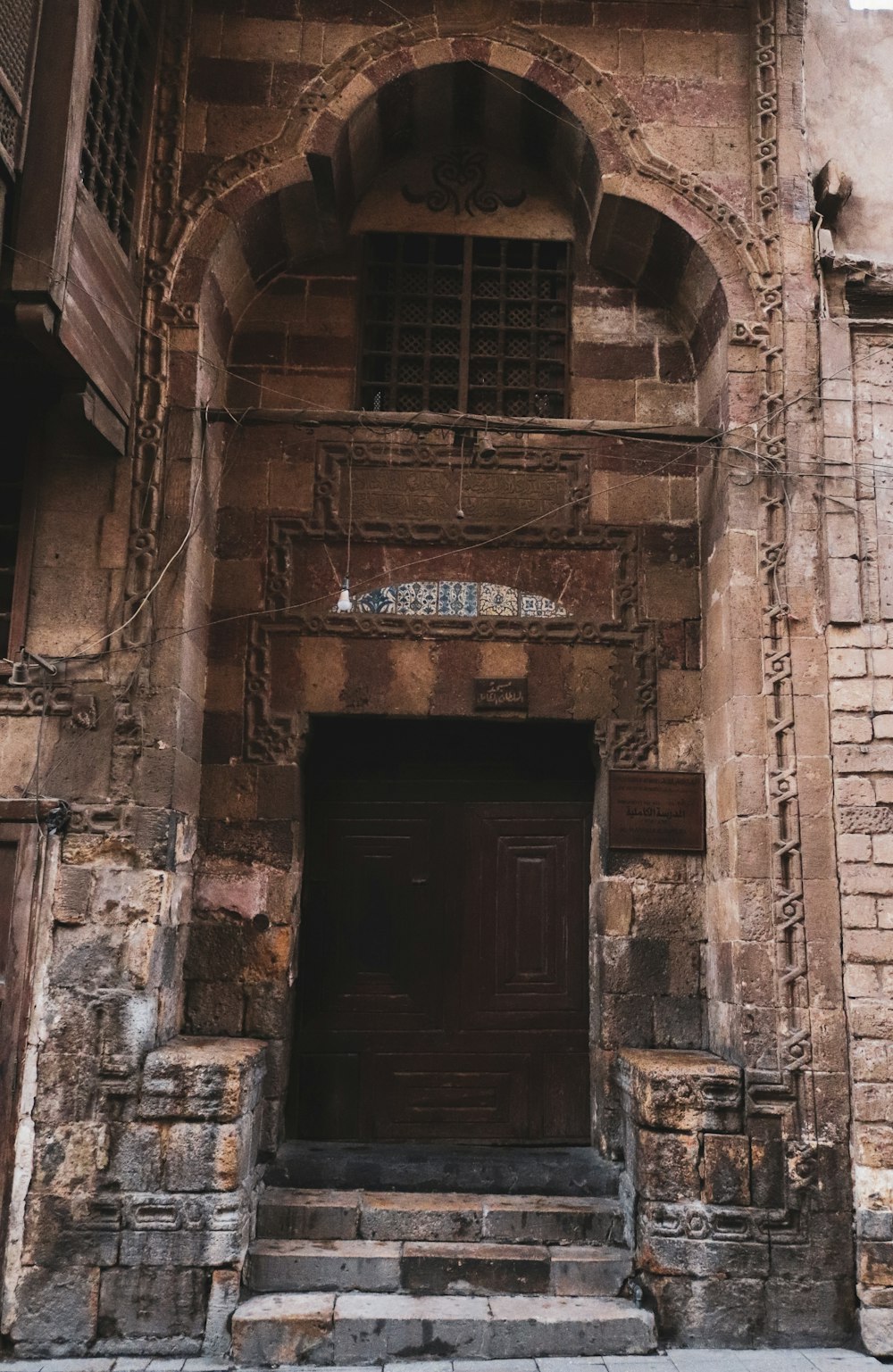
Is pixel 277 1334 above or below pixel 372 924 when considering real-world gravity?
below

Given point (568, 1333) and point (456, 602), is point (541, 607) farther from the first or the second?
point (568, 1333)

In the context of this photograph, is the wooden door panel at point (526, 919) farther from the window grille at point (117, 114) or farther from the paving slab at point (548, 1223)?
the window grille at point (117, 114)

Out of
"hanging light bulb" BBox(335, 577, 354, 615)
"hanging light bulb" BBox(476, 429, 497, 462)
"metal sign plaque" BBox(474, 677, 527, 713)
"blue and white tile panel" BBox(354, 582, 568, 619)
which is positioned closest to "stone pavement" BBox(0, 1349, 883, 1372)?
"metal sign plaque" BBox(474, 677, 527, 713)

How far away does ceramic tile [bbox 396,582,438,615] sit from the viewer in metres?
6.28

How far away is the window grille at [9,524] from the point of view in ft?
18.6

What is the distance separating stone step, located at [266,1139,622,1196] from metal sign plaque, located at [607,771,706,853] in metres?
1.73

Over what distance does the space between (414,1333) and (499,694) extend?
3.19m

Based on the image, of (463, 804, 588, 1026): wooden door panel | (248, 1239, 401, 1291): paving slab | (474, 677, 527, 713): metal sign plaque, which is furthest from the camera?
(463, 804, 588, 1026): wooden door panel

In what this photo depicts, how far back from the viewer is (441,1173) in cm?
575

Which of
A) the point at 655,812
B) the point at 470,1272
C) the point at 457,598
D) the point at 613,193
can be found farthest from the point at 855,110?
the point at 470,1272

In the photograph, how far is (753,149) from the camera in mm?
6332

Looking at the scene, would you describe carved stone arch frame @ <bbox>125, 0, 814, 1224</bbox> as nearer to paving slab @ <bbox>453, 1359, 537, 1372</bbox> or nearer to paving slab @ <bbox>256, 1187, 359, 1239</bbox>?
paving slab @ <bbox>453, 1359, 537, 1372</bbox>

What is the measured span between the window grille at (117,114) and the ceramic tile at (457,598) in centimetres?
254

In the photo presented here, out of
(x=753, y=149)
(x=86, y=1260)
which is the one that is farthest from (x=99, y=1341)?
(x=753, y=149)
